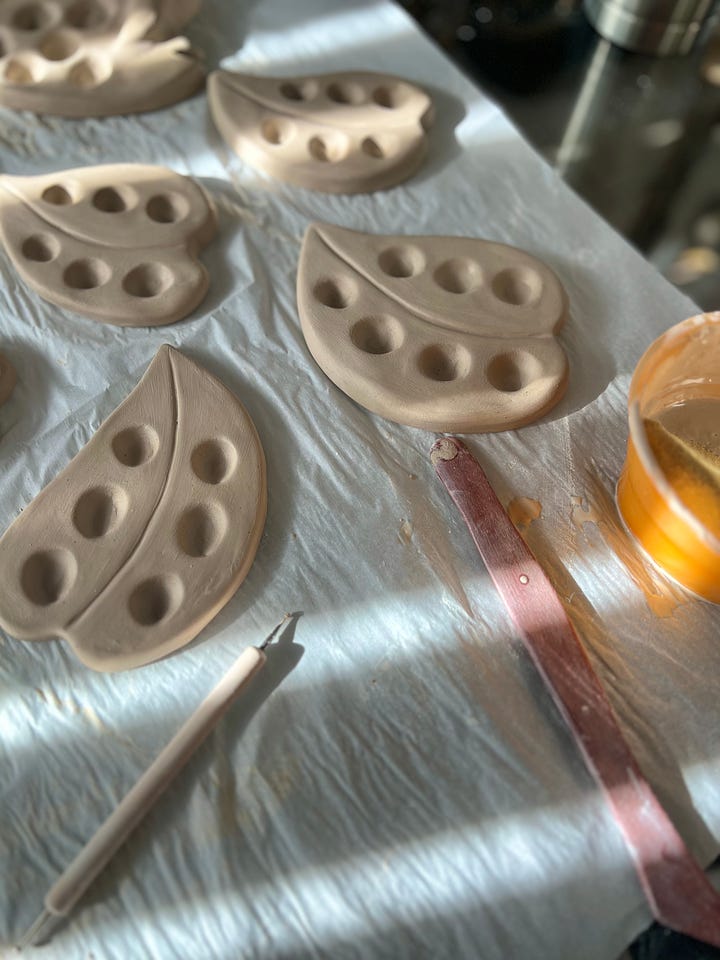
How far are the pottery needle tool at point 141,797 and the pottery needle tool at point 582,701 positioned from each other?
178mm

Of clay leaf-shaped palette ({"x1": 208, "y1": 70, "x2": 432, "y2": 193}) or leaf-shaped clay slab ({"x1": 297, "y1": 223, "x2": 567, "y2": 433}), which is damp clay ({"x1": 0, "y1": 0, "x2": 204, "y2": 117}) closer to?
clay leaf-shaped palette ({"x1": 208, "y1": 70, "x2": 432, "y2": 193})

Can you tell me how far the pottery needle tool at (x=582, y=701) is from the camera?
48 centimetres

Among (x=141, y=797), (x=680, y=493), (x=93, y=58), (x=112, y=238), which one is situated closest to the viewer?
(x=141, y=797)

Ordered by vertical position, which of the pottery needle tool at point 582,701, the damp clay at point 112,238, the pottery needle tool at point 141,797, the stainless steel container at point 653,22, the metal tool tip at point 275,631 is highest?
the stainless steel container at point 653,22

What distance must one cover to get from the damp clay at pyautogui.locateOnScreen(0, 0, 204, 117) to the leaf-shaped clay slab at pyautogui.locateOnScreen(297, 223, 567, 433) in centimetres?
24

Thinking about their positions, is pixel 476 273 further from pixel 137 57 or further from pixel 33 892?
pixel 33 892

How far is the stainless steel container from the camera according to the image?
917 mm

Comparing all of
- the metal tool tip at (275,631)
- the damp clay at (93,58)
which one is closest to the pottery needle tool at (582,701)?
the metal tool tip at (275,631)

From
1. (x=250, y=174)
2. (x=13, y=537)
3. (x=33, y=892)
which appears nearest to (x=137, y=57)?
(x=250, y=174)

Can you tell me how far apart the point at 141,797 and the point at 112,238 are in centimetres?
45

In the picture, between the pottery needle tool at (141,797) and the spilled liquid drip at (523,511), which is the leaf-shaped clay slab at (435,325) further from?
the pottery needle tool at (141,797)

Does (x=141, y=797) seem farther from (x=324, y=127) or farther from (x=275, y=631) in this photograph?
(x=324, y=127)

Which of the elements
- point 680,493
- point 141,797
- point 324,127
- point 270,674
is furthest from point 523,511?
point 324,127

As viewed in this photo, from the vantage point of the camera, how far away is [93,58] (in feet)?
2.71
